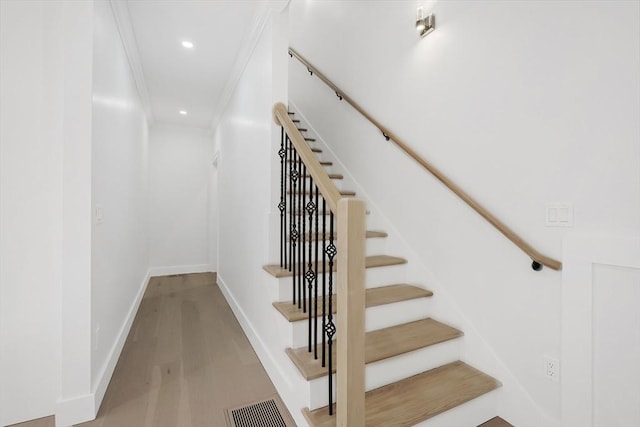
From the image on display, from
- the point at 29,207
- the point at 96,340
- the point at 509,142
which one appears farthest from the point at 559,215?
the point at 29,207

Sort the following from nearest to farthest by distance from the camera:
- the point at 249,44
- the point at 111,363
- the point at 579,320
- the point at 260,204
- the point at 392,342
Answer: the point at 579,320 < the point at 392,342 < the point at 111,363 < the point at 260,204 < the point at 249,44

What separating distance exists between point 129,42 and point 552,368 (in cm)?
396

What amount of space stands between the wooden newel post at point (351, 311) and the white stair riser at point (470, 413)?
44 centimetres

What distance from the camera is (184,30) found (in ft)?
8.67

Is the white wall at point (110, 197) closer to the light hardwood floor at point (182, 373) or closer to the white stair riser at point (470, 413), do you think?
the light hardwood floor at point (182, 373)

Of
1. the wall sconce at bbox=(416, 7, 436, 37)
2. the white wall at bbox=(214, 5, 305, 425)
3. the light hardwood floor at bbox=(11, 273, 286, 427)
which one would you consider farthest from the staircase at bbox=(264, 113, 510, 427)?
the wall sconce at bbox=(416, 7, 436, 37)

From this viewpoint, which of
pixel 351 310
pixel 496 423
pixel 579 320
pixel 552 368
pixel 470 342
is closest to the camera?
pixel 351 310

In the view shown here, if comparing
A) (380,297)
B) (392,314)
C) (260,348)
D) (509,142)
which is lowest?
(260,348)

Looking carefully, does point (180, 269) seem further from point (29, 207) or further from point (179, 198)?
point (29, 207)

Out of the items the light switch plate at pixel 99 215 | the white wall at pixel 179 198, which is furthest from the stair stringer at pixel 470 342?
the white wall at pixel 179 198

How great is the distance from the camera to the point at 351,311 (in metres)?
1.19

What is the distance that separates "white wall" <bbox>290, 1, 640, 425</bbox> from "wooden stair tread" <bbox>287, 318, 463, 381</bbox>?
0.22m

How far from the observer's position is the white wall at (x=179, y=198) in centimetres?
537

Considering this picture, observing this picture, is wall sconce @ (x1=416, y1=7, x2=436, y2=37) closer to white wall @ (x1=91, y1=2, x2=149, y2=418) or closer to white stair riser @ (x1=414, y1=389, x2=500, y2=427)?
white wall @ (x1=91, y1=2, x2=149, y2=418)
